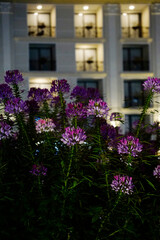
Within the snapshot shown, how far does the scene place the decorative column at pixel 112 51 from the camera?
24.8m

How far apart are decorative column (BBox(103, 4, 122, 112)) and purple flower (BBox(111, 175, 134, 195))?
22074 mm

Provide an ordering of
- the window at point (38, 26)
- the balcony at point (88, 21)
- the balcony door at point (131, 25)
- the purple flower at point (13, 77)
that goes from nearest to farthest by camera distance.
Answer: the purple flower at point (13, 77) → the window at point (38, 26) → the balcony at point (88, 21) → the balcony door at point (131, 25)

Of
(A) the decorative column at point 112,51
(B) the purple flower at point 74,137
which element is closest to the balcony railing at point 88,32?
(A) the decorative column at point 112,51

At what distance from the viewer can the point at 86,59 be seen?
25203mm

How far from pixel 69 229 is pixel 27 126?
85 centimetres

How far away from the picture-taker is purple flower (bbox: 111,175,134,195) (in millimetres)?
2648

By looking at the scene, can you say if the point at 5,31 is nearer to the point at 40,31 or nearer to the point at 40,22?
the point at 40,31

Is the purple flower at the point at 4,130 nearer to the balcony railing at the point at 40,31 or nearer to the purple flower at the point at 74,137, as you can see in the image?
the purple flower at the point at 74,137

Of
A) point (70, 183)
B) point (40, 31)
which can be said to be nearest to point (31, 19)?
point (40, 31)

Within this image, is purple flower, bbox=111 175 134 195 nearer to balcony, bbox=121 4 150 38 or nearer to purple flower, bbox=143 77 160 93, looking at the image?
purple flower, bbox=143 77 160 93

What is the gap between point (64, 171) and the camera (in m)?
2.72

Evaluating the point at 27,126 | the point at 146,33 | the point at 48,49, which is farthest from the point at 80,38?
the point at 27,126

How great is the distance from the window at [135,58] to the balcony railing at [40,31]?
13.0ft

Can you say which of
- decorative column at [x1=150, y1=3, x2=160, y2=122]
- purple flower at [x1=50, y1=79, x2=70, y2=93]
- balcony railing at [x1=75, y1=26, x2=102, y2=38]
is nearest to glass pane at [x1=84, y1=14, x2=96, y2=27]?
balcony railing at [x1=75, y1=26, x2=102, y2=38]
